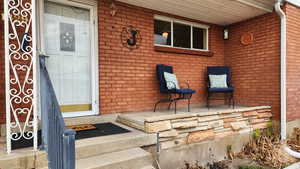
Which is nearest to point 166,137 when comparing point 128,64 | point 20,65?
point 128,64

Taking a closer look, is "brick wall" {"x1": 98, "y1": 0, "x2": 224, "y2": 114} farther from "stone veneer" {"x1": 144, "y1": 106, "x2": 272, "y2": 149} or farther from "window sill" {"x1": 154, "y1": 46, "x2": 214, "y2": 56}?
"stone veneer" {"x1": 144, "y1": 106, "x2": 272, "y2": 149}

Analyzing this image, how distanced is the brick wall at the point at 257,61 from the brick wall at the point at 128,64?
1.37 m

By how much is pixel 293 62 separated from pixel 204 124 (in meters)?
2.45

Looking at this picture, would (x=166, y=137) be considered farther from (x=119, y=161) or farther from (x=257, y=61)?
(x=257, y=61)

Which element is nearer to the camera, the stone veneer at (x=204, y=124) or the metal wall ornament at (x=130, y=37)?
the stone veneer at (x=204, y=124)

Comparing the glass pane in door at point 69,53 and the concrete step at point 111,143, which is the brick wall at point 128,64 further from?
the concrete step at point 111,143

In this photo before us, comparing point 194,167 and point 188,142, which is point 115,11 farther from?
point 194,167

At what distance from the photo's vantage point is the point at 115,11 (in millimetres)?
3234

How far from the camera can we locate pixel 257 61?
3.99 metres

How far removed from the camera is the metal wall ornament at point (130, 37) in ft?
11.0

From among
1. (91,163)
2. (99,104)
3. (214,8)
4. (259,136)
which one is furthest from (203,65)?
(91,163)

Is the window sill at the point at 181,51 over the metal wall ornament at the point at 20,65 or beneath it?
over

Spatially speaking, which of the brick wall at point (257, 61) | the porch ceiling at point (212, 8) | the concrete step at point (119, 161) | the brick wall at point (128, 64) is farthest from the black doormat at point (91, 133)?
the brick wall at point (257, 61)

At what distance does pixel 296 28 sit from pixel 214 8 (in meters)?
1.83
